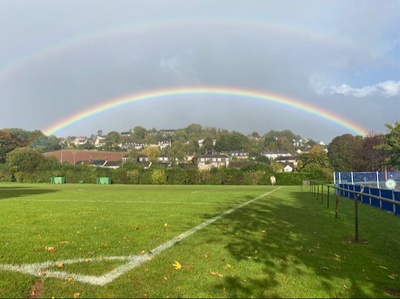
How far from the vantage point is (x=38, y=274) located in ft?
17.0

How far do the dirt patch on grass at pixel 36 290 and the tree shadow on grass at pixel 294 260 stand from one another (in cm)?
232

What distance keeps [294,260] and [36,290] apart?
14.0ft

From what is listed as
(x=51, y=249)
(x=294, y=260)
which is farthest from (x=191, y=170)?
(x=294, y=260)

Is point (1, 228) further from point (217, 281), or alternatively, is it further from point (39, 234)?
point (217, 281)

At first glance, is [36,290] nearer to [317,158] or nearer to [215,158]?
[317,158]

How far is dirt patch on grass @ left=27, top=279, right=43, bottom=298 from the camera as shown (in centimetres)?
434

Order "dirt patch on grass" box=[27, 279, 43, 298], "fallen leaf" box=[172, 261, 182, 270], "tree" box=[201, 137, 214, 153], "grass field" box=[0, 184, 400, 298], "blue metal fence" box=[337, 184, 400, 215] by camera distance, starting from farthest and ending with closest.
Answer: "tree" box=[201, 137, 214, 153]
"blue metal fence" box=[337, 184, 400, 215]
"fallen leaf" box=[172, 261, 182, 270]
"grass field" box=[0, 184, 400, 298]
"dirt patch on grass" box=[27, 279, 43, 298]

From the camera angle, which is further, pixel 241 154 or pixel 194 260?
pixel 241 154

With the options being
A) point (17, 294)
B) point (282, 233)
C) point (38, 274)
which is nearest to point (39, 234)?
point (38, 274)

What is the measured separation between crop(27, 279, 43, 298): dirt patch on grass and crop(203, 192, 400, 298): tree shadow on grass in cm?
232

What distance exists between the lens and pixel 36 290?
4520mm

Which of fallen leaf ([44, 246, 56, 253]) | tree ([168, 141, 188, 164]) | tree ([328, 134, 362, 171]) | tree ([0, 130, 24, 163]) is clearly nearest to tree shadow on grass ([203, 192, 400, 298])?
fallen leaf ([44, 246, 56, 253])

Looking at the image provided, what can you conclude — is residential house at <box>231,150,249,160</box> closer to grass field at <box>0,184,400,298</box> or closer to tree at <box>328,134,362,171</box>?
tree at <box>328,134,362,171</box>

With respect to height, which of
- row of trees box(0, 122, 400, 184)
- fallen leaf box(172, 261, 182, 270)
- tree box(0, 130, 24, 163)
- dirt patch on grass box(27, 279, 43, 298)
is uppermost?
tree box(0, 130, 24, 163)
